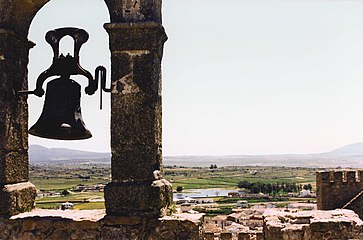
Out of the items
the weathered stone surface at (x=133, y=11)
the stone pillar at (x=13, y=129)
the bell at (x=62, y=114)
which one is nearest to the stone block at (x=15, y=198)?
the stone pillar at (x=13, y=129)

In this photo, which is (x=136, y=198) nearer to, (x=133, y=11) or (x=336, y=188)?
(x=133, y=11)

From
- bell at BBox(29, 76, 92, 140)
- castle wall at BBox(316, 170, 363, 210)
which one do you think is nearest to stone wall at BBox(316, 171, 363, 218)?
castle wall at BBox(316, 170, 363, 210)

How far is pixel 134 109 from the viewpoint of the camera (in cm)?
418

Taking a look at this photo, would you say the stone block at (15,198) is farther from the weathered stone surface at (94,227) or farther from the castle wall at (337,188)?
the castle wall at (337,188)

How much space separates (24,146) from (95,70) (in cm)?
96

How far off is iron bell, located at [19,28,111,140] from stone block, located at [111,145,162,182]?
373mm

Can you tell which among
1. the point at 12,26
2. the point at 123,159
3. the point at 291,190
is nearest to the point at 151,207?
the point at 123,159

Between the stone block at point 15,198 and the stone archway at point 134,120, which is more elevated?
the stone archway at point 134,120

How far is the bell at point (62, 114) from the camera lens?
167 inches

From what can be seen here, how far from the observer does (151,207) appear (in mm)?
4074

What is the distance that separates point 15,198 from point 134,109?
1.22 metres

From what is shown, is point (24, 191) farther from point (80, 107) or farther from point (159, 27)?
point (159, 27)

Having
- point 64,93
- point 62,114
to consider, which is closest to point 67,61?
point 64,93

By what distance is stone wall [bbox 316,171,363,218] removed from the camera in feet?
62.4
